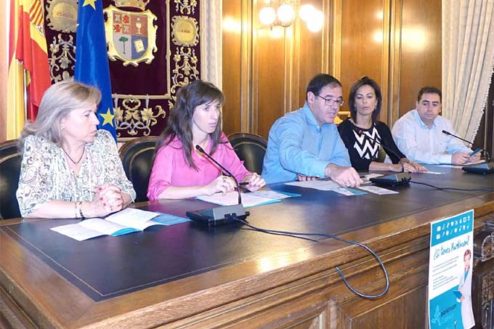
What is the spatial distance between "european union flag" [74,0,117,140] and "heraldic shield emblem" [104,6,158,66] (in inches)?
10.2

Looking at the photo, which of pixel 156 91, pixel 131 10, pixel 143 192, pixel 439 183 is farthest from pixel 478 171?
pixel 131 10

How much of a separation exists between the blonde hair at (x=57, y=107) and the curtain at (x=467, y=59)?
3.46 m

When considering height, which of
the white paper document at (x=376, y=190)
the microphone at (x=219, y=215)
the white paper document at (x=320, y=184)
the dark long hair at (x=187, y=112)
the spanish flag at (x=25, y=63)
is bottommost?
the white paper document at (x=376, y=190)

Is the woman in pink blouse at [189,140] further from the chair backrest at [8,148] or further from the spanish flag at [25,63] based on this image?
the spanish flag at [25,63]

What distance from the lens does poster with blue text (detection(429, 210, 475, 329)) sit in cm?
141

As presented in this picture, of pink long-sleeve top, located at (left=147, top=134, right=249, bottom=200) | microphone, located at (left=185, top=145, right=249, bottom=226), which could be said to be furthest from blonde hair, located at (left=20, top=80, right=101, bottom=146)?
microphone, located at (left=185, top=145, right=249, bottom=226)

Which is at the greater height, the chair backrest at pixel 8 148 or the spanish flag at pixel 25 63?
the spanish flag at pixel 25 63

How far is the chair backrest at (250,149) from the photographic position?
2.78 metres

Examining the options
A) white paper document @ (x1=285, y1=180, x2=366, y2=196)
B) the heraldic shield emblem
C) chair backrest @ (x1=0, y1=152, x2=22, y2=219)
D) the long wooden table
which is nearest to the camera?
the long wooden table

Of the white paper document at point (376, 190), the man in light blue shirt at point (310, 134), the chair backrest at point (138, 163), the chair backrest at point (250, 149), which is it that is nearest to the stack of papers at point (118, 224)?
the chair backrest at point (138, 163)

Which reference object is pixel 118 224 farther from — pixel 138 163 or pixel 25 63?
pixel 25 63

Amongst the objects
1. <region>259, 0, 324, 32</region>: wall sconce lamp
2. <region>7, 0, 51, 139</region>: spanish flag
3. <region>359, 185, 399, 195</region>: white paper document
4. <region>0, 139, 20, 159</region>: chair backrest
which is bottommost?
<region>359, 185, 399, 195</region>: white paper document

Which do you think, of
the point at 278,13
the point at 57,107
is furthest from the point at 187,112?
the point at 278,13

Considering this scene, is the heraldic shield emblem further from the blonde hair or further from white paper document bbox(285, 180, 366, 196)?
white paper document bbox(285, 180, 366, 196)
